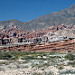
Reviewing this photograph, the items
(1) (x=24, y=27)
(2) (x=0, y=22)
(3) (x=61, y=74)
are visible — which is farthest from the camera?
(2) (x=0, y=22)

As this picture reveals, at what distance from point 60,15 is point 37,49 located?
515 ft

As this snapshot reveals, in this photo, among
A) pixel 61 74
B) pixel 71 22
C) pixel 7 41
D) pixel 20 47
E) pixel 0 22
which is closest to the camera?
pixel 61 74

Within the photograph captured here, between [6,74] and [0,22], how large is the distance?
195317 millimetres

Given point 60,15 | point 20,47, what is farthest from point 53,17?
point 20,47

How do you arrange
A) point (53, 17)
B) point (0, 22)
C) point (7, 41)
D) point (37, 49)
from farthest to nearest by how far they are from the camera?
point (0, 22) < point (53, 17) < point (7, 41) < point (37, 49)

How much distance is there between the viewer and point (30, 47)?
36906 mm

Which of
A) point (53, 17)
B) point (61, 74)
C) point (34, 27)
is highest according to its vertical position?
point (53, 17)

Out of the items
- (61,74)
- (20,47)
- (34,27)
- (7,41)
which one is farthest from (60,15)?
(61,74)

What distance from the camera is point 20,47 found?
125 ft

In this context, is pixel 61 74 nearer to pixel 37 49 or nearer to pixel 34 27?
pixel 37 49

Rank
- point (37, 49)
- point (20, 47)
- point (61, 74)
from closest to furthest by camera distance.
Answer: point (61, 74), point (37, 49), point (20, 47)

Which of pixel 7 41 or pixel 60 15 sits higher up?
pixel 60 15

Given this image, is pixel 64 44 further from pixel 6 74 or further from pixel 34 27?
pixel 34 27

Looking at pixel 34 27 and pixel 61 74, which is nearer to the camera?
pixel 61 74
